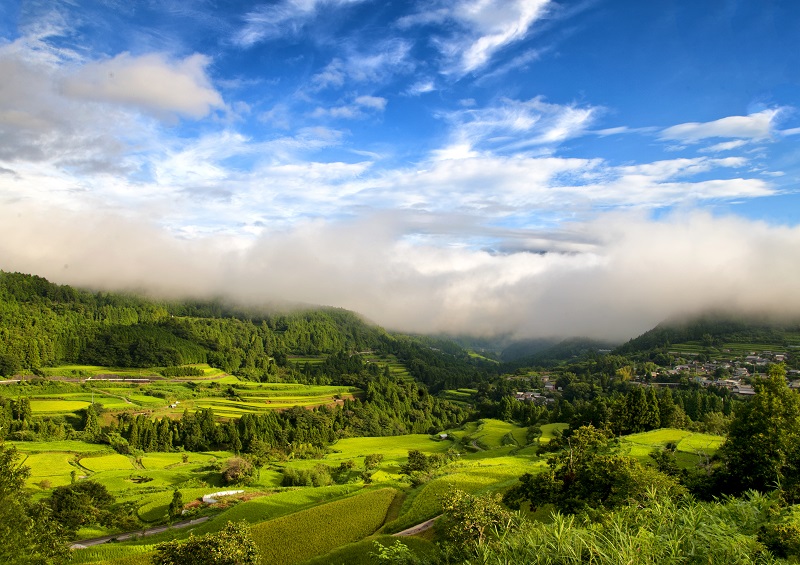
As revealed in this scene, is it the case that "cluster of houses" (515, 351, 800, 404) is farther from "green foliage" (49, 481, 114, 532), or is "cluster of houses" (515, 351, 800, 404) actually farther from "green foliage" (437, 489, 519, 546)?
"green foliage" (437, 489, 519, 546)

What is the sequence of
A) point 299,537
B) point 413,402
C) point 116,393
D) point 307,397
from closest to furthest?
point 299,537
point 116,393
point 307,397
point 413,402

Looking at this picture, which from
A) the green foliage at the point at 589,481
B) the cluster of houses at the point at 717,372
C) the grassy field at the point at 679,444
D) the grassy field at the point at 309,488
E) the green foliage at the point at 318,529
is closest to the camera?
the green foliage at the point at 589,481

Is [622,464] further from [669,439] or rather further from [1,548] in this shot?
[669,439]

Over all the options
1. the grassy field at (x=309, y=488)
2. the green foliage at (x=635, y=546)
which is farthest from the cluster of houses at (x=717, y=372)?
the green foliage at (x=635, y=546)

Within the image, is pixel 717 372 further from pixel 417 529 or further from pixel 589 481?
pixel 589 481

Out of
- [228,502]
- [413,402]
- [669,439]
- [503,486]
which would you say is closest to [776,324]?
[413,402]

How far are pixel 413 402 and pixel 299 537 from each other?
4809 inches

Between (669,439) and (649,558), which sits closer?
(649,558)

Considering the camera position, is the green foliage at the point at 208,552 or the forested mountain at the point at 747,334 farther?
the forested mountain at the point at 747,334

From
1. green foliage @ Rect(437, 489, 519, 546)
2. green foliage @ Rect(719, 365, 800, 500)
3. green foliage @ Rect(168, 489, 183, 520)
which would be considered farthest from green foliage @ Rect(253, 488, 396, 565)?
green foliage @ Rect(719, 365, 800, 500)

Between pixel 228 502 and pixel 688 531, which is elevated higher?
pixel 688 531

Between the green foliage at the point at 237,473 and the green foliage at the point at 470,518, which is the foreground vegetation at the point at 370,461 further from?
the green foliage at the point at 237,473

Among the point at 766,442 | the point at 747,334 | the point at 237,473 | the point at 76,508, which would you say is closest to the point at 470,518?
the point at 766,442

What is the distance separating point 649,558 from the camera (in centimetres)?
845
